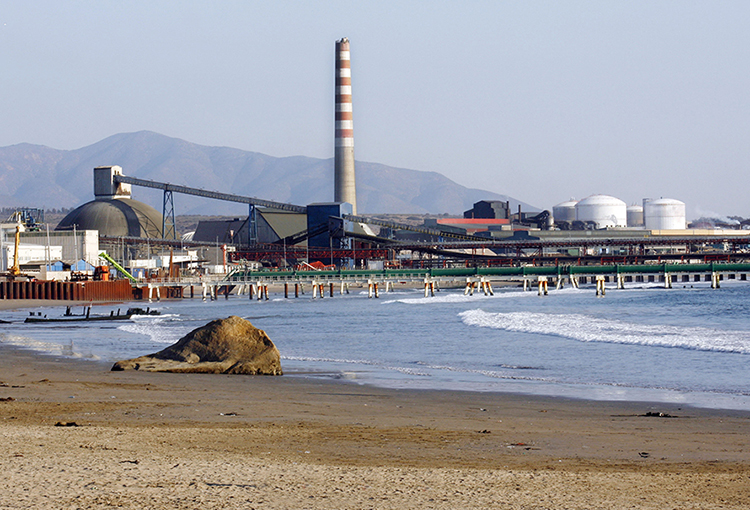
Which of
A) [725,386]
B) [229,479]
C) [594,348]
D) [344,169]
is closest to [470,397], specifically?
[725,386]

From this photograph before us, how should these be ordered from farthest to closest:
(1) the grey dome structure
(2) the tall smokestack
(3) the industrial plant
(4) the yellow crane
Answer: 1. (1) the grey dome structure
2. (2) the tall smokestack
3. (3) the industrial plant
4. (4) the yellow crane

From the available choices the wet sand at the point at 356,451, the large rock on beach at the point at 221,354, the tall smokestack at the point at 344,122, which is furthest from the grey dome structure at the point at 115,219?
the wet sand at the point at 356,451

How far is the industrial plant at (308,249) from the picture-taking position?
8738 centimetres

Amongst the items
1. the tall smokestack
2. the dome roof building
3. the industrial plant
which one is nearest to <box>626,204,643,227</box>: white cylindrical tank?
the industrial plant

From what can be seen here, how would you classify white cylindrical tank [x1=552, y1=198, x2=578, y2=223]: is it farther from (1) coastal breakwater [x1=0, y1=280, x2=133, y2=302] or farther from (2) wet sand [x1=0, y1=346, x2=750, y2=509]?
(2) wet sand [x1=0, y1=346, x2=750, y2=509]

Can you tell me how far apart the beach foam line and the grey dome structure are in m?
94.9

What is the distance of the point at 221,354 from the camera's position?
2055 centimetres

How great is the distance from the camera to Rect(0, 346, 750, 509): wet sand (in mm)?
7570

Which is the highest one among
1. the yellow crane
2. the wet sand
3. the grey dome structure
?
the grey dome structure

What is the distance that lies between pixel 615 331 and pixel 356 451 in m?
26.6

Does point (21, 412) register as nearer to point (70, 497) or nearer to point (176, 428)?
point (176, 428)

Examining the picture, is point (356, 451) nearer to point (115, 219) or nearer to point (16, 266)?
point (16, 266)

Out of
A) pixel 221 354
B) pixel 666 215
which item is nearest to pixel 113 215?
pixel 666 215

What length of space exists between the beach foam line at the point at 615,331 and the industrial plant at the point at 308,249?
128 ft
